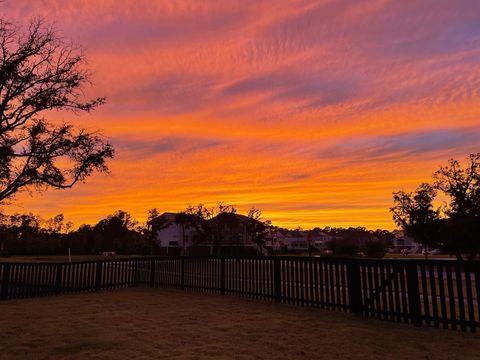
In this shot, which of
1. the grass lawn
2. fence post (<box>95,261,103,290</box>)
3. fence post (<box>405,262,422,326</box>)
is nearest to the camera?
the grass lawn

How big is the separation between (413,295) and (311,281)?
2869mm

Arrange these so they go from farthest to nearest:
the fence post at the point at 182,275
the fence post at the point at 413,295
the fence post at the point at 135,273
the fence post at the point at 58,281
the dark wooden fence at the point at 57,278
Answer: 1. the fence post at the point at 135,273
2. the fence post at the point at 182,275
3. the fence post at the point at 58,281
4. the dark wooden fence at the point at 57,278
5. the fence post at the point at 413,295

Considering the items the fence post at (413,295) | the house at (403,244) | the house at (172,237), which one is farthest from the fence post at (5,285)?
→ the house at (403,244)

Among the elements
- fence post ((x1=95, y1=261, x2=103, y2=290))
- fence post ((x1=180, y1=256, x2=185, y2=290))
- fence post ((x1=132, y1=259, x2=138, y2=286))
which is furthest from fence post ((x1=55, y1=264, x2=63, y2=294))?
fence post ((x1=180, y1=256, x2=185, y2=290))

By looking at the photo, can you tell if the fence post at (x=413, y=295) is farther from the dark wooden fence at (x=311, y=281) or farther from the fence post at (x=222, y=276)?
the fence post at (x=222, y=276)

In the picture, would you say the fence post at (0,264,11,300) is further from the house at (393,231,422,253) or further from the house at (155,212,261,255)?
the house at (393,231,422,253)

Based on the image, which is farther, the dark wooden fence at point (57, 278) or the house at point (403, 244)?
the house at point (403, 244)

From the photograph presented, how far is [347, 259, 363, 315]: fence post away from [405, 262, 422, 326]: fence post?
126 cm

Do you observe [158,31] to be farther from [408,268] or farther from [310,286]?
[408,268]

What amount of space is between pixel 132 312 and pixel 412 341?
683 cm

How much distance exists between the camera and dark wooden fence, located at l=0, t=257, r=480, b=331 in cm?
772

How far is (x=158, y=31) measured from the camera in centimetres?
1342

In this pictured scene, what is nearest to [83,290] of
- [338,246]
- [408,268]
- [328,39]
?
[408,268]

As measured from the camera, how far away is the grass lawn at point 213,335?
237 inches
